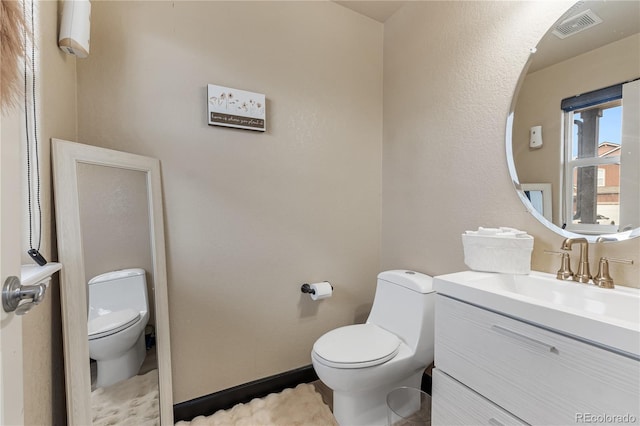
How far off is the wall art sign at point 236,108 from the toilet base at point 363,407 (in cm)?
150

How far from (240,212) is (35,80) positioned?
945 mm

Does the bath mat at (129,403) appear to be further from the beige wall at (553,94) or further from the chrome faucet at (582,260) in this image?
the beige wall at (553,94)

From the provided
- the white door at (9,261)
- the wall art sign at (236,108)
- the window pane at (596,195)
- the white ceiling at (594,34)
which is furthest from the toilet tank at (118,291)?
the white ceiling at (594,34)

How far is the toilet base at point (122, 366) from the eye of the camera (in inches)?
46.3

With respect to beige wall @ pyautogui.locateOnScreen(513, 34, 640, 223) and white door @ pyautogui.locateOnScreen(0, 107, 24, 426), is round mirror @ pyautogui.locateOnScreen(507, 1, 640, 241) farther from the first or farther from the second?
white door @ pyautogui.locateOnScreen(0, 107, 24, 426)

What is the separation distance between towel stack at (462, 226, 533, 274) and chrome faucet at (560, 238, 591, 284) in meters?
0.12

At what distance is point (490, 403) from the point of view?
89 centimetres

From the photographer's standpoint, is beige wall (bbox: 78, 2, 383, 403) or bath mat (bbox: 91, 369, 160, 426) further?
beige wall (bbox: 78, 2, 383, 403)

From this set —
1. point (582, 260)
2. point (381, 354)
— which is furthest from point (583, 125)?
point (381, 354)

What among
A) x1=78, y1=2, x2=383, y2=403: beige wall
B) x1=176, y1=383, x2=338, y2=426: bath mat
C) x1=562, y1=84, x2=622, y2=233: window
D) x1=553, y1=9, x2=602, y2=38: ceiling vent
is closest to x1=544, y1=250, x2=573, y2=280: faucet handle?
x1=562, y1=84, x2=622, y2=233: window

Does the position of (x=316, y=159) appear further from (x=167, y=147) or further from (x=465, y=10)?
(x=465, y=10)

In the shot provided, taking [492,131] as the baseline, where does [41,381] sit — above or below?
below

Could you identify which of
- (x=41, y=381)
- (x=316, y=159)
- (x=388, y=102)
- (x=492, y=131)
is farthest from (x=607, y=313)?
(x=41, y=381)

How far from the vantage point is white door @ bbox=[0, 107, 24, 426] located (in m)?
0.51
